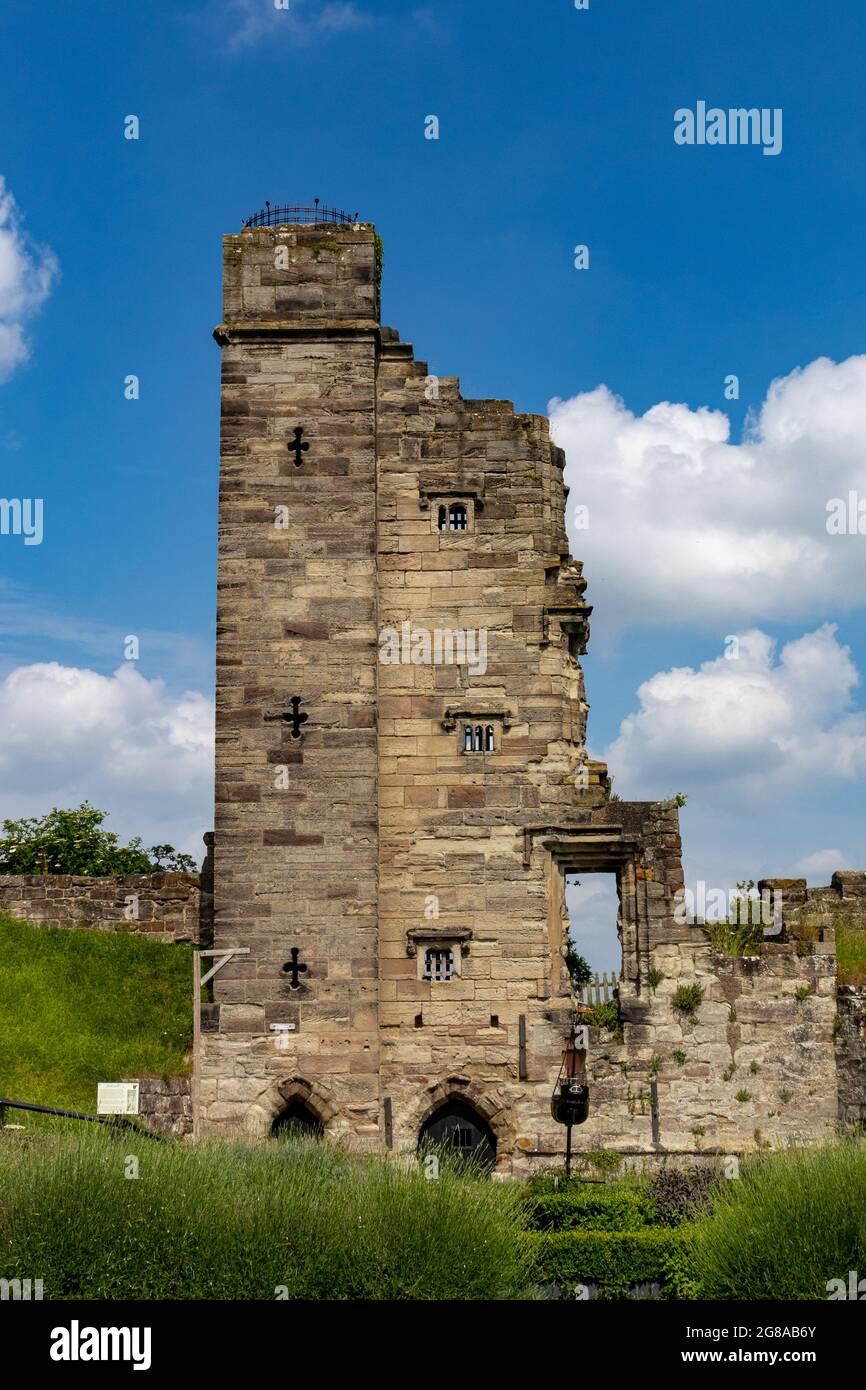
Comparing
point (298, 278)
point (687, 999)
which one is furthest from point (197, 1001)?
point (298, 278)

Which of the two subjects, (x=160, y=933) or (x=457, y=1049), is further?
(x=160, y=933)

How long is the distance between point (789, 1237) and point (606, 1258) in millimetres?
2890

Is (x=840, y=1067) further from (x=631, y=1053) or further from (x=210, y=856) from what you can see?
(x=210, y=856)

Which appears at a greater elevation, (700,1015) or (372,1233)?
(700,1015)

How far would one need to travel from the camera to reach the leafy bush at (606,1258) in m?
20.0

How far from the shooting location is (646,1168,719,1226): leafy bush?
73.7 ft

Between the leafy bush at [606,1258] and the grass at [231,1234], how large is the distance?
102 centimetres

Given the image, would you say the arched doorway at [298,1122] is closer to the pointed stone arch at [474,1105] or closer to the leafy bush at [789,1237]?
the pointed stone arch at [474,1105]

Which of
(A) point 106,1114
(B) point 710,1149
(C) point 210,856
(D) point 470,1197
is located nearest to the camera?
(D) point 470,1197
